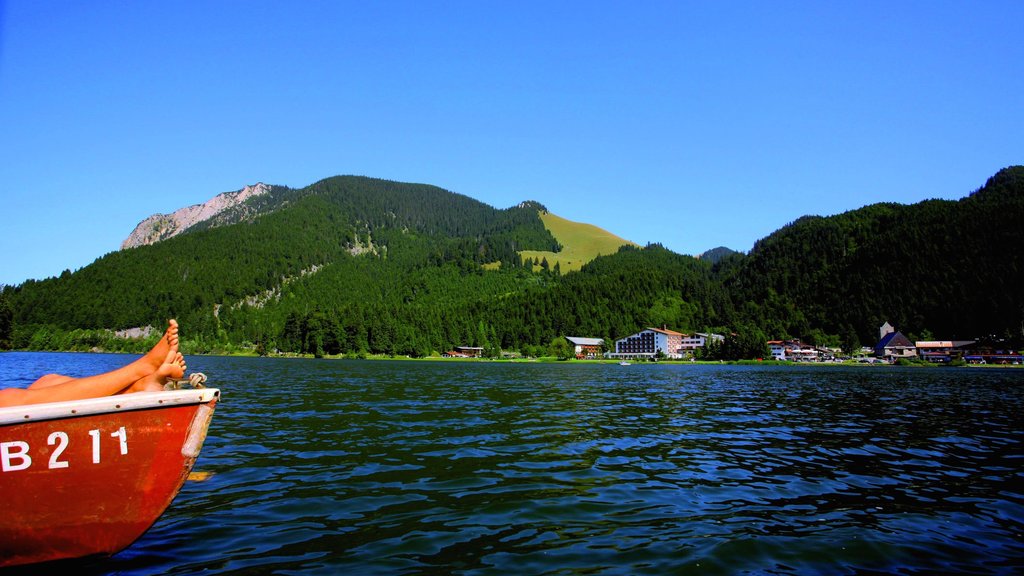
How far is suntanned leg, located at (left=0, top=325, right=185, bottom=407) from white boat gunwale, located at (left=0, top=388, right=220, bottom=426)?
0.44 m

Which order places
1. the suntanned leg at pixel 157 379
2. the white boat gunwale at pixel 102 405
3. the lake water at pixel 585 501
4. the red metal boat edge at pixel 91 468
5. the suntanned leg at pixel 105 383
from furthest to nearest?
the suntanned leg at pixel 157 379 < the lake water at pixel 585 501 < the suntanned leg at pixel 105 383 < the red metal boat edge at pixel 91 468 < the white boat gunwale at pixel 102 405

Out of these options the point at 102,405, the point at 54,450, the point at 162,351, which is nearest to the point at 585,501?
the point at 162,351

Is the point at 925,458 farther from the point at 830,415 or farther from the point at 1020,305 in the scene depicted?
the point at 1020,305

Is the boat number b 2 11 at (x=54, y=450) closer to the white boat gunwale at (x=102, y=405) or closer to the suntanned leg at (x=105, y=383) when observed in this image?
the white boat gunwale at (x=102, y=405)

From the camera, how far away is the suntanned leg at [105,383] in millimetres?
8461

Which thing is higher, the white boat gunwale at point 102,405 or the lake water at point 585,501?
the white boat gunwale at point 102,405

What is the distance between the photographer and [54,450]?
26.7ft

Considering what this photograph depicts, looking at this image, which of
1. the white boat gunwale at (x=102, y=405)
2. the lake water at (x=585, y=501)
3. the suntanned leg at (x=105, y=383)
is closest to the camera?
the white boat gunwale at (x=102, y=405)

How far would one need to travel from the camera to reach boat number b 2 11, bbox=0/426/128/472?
25.7 ft

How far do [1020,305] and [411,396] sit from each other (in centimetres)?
23860

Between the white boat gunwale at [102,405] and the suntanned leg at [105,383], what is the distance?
1.44 feet

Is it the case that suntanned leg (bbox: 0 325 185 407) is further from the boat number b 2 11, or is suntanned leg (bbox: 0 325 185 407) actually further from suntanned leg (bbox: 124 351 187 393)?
the boat number b 2 11

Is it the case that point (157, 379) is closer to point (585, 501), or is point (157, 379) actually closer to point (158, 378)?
point (158, 378)

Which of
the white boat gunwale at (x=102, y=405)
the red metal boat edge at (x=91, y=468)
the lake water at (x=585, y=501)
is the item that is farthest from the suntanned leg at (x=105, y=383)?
the lake water at (x=585, y=501)
